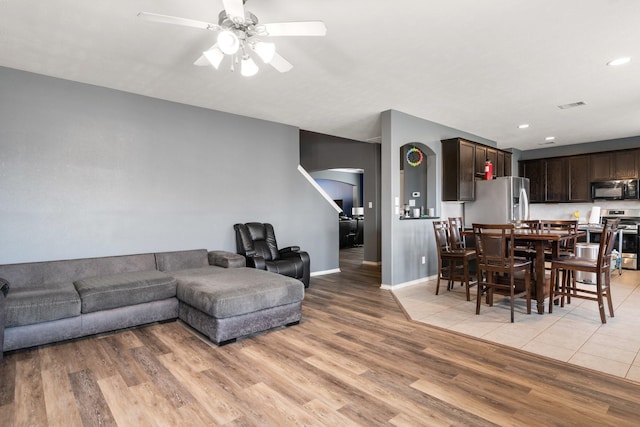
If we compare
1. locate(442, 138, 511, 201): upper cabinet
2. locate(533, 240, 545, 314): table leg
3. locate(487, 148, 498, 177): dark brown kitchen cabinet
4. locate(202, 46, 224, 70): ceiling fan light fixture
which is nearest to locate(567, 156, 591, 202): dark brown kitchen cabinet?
locate(487, 148, 498, 177): dark brown kitchen cabinet

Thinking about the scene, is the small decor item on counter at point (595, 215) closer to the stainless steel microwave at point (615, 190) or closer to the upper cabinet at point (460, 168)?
the stainless steel microwave at point (615, 190)

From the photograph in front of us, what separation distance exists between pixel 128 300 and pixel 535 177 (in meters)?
8.87

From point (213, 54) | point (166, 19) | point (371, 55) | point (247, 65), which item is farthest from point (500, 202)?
point (166, 19)

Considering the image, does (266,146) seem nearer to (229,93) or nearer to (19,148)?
(229,93)

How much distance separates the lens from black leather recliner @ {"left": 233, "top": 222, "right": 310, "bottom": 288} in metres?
4.74

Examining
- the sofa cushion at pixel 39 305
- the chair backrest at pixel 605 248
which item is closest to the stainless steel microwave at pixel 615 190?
the chair backrest at pixel 605 248

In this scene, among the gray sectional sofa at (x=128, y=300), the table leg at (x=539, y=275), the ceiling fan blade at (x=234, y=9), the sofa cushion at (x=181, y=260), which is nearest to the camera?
the ceiling fan blade at (x=234, y=9)

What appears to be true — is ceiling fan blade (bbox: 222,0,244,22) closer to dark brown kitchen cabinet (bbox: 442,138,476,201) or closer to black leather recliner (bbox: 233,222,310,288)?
black leather recliner (bbox: 233,222,310,288)

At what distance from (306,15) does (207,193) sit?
3.01m

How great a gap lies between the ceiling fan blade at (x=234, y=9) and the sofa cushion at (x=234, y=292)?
85.3 inches

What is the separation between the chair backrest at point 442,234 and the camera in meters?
4.81

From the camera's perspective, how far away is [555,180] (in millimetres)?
7984

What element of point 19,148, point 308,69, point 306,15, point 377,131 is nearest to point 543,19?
point 306,15

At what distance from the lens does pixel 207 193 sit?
16.1 ft
